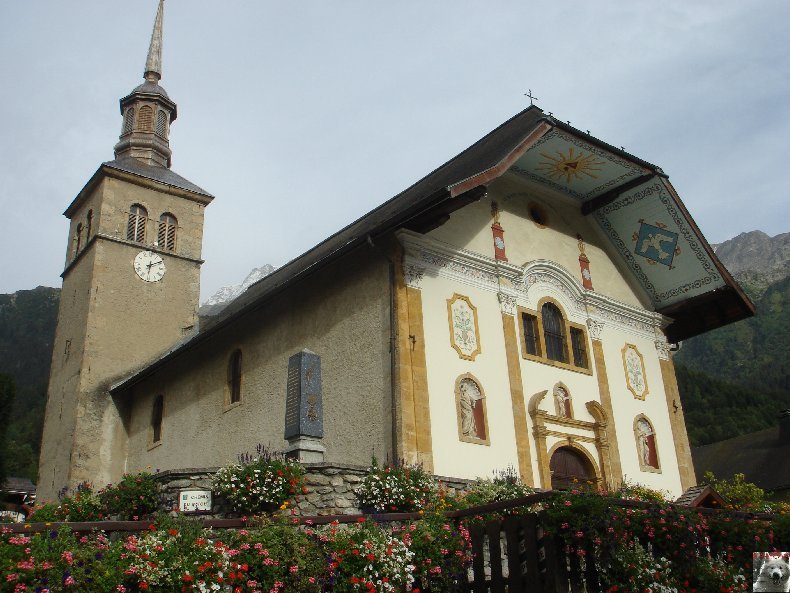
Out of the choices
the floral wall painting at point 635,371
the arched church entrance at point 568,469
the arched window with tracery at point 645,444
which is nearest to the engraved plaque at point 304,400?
the arched church entrance at point 568,469

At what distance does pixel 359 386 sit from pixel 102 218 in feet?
51.0

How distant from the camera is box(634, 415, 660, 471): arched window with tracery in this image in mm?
18047

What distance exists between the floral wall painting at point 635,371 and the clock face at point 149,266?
15707 millimetres

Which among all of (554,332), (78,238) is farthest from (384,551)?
(78,238)

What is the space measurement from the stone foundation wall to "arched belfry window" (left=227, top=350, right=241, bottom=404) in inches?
270

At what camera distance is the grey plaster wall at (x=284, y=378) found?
48.5 ft

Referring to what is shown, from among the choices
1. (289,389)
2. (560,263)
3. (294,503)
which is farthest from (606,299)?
(294,503)

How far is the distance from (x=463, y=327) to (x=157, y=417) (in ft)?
37.1

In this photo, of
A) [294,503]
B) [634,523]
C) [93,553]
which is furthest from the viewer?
[294,503]

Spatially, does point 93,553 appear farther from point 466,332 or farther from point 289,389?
point 466,332

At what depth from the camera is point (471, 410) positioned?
48.8 feet

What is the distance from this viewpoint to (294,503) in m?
11.0

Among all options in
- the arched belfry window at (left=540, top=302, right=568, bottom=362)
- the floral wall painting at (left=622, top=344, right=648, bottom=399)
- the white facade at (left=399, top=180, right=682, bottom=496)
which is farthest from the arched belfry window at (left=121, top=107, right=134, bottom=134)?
the floral wall painting at (left=622, top=344, right=648, bottom=399)

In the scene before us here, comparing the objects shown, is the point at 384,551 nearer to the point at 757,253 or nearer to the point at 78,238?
the point at 78,238
